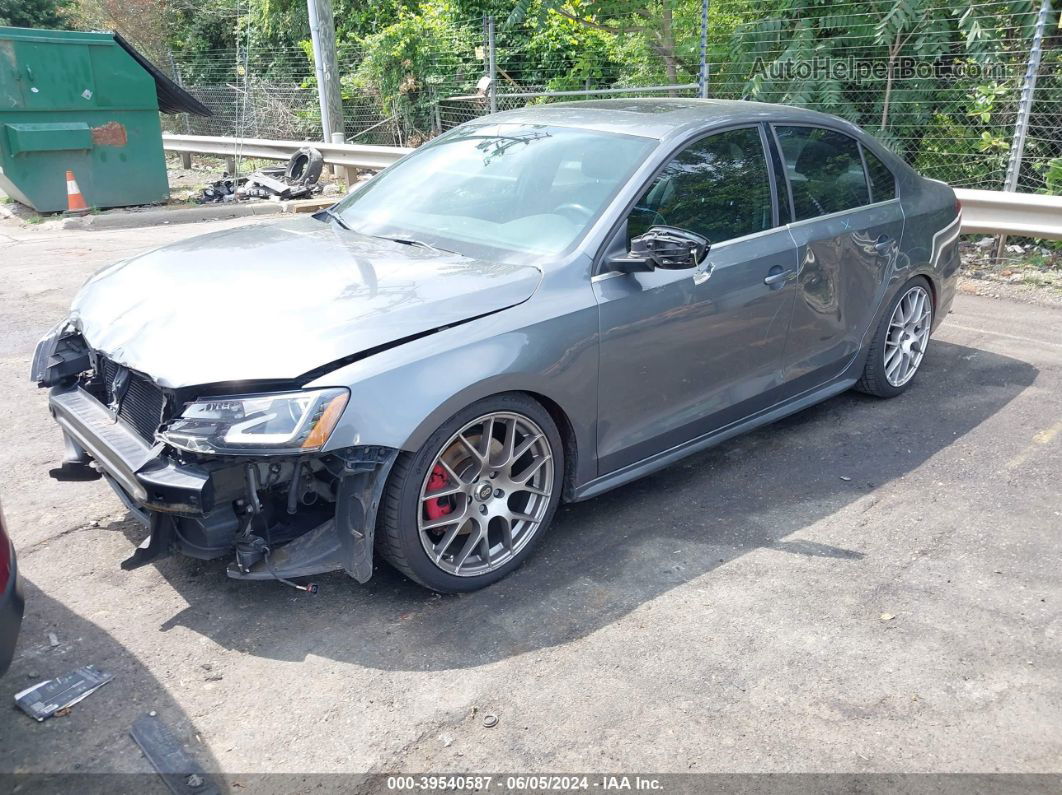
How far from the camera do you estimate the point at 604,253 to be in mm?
Answer: 3799

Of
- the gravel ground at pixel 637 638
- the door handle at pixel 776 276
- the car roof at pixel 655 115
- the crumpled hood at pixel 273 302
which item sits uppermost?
the car roof at pixel 655 115

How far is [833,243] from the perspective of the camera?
4.73 m

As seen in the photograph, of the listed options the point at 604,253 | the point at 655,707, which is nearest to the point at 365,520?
the point at 655,707

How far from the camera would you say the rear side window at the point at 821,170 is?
4.65 metres

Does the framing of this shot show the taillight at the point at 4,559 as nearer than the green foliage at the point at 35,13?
Yes

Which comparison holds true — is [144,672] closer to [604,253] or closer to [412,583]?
[412,583]

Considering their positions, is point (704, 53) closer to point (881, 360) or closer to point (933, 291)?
point (933, 291)

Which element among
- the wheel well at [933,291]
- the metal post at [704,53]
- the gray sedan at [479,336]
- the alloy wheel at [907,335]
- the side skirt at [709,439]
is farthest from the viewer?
the metal post at [704,53]

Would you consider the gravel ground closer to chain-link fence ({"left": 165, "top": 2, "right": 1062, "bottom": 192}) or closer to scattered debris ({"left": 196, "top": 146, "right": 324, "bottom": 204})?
chain-link fence ({"left": 165, "top": 2, "right": 1062, "bottom": 192})

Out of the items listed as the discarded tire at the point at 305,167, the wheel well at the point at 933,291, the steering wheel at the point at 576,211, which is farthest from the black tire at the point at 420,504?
the discarded tire at the point at 305,167

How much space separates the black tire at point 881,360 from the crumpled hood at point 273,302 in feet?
8.20

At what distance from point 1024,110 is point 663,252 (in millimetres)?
6414

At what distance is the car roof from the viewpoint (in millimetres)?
4262

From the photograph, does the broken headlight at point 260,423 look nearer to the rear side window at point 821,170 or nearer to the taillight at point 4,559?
the taillight at point 4,559
